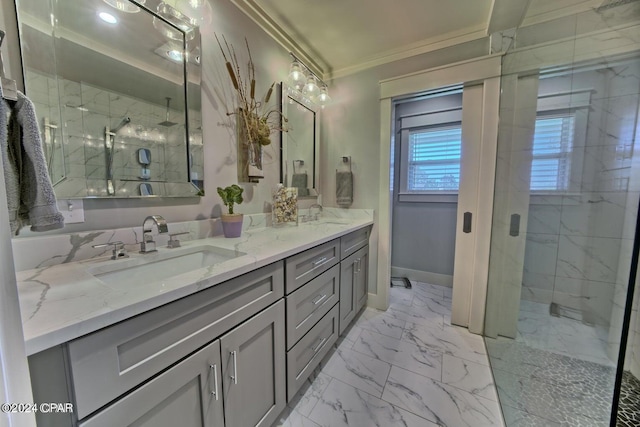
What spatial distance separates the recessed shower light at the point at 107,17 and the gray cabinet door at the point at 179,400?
4.51ft

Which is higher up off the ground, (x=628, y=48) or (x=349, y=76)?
(x=349, y=76)

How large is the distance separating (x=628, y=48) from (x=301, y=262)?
1.54 m

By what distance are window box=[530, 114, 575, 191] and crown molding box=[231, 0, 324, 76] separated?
6.01 ft

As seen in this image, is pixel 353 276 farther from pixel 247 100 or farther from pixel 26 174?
pixel 26 174

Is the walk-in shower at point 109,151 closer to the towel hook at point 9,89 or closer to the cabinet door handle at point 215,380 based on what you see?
the towel hook at point 9,89

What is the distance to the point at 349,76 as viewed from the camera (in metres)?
2.33

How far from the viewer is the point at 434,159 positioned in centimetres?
287

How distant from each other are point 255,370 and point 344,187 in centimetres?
173

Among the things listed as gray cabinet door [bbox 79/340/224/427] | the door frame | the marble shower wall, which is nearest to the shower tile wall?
gray cabinet door [bbox 79/340/224/427]

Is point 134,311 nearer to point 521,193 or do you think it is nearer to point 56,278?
point 56,278

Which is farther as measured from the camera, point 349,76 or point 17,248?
point 349,76

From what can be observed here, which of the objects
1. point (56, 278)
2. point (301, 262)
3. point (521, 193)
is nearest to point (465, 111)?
point (521, 193)

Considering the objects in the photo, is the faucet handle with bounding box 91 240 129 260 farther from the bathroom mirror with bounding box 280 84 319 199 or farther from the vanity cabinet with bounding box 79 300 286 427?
the bathroom mirror with bounding box 280 84 319 199

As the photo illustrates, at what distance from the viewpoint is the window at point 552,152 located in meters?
1.11
